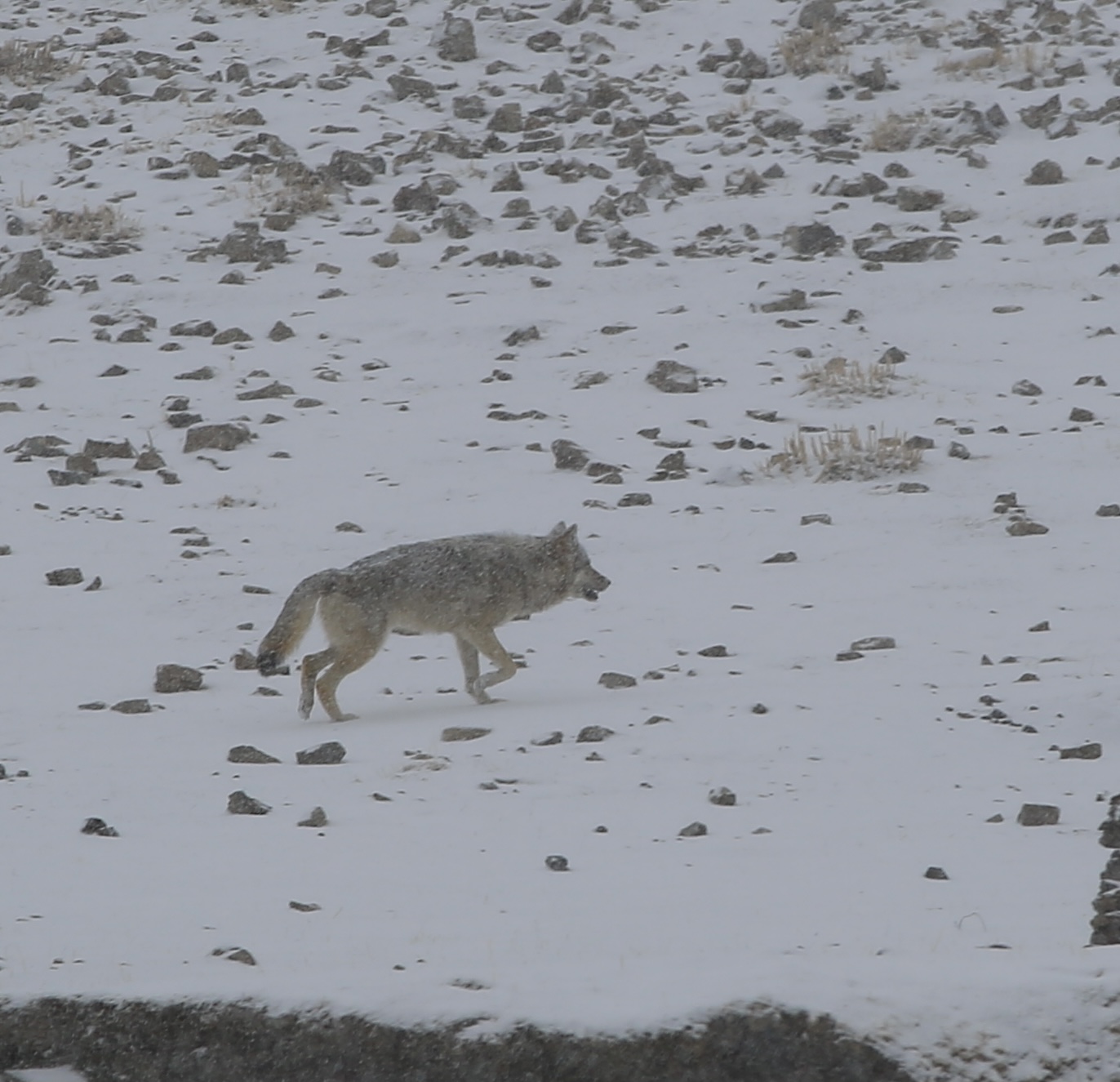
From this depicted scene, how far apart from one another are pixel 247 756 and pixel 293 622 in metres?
1.56

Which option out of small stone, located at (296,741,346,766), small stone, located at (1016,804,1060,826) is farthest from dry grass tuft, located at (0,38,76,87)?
small stone, located at (1016,804,1060,826)

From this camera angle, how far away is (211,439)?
1359cm

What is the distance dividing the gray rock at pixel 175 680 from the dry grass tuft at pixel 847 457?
212 inches

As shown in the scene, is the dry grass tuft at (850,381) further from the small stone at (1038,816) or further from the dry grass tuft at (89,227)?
the dry grass tuft at (89,227)

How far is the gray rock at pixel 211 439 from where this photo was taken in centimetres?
1355

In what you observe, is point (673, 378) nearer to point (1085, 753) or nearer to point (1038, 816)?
point (1085, 753)

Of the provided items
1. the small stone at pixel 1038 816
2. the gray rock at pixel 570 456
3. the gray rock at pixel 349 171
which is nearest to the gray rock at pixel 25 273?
the gray rock at pixel 349 171

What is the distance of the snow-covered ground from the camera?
5004 millimetres

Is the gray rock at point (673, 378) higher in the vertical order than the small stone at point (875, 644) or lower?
lower

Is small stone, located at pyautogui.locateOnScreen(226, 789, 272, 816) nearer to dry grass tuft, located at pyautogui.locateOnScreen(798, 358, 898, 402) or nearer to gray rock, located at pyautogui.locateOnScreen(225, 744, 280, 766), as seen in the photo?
gray rock, located at pyautogui.locateOnScreen(225, 744, 280, 766)

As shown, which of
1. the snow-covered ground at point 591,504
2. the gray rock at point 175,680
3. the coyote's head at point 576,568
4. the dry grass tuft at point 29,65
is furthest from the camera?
the dry grass tuft at point 29,65

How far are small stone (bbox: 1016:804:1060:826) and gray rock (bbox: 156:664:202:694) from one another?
4552 mm

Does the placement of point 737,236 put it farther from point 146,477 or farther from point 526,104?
point 146,477

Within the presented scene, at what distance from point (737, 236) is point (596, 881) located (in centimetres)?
1363
